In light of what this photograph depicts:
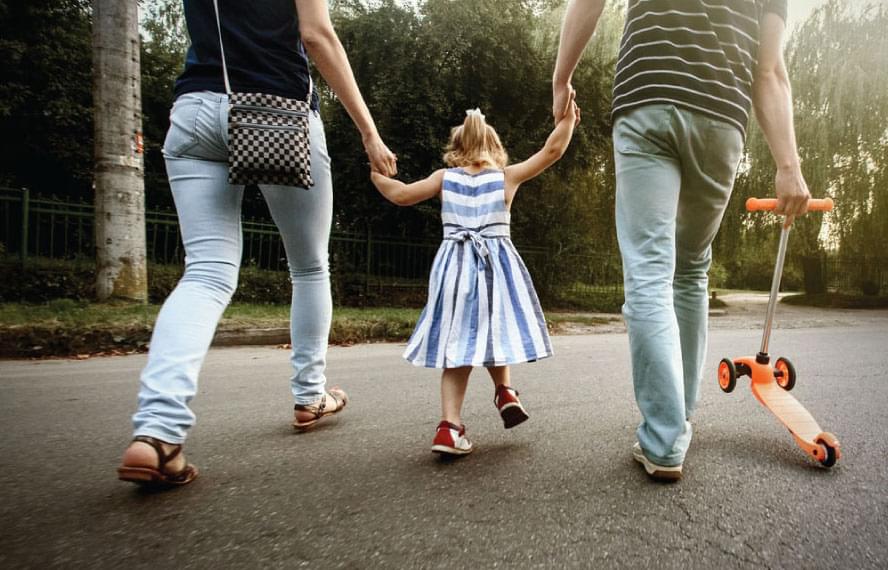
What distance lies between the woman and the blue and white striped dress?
506 millimetres

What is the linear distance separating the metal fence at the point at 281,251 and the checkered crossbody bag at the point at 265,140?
7622 mm

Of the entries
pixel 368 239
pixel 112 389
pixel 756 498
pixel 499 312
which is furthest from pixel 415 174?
pixel 756 498

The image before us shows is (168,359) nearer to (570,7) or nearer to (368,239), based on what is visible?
(570,7)

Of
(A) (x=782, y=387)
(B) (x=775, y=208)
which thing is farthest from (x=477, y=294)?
(A) (x=782, y=387)

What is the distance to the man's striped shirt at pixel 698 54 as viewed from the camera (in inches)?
70.8

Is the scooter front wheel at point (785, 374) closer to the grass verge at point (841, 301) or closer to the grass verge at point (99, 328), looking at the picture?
the grass verge at point (99, 328)

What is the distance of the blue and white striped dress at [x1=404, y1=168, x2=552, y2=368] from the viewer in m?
2.11

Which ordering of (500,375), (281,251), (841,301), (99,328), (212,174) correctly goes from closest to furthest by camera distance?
1. (212,174)
2. (500,375)
3. (99,328)
4. (281,251)
5. (841,301)

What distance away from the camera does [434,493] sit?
1.62m

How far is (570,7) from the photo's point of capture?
1.95 m

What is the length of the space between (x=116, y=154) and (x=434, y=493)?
6.41 m

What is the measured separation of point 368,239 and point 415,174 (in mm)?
1644

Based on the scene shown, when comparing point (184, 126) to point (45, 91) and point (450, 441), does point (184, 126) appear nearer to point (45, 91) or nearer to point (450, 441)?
point (450, 441)

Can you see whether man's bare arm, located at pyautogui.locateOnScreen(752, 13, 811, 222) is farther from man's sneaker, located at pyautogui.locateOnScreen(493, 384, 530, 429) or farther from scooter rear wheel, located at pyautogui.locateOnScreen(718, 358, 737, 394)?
man's sneaker, located at pyautogui.locateOnScreen(493, 384, 530, 429)
